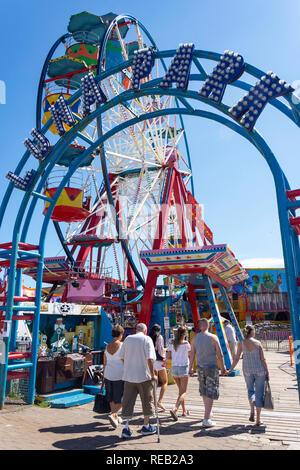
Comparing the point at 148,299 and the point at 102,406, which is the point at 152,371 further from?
the point at 148,299

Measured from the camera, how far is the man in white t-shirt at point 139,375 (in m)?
5.68

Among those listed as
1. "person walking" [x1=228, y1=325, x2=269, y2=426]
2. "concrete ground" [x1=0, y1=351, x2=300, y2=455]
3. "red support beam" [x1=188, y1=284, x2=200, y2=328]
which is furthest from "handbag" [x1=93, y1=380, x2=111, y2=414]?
"red support beam" [x1=188, y1=284, x2=200, y2=328]

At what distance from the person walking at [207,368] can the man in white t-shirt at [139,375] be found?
98 cm

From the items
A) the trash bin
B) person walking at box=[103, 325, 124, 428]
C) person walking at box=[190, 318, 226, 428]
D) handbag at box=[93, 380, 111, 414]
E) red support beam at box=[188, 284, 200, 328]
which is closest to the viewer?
person walking at box=[190, 318, 226, 428]

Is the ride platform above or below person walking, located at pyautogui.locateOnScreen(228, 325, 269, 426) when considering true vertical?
above

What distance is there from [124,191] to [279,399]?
19599 mm

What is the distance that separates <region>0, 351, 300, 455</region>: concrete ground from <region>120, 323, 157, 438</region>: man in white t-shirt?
1.21 feet

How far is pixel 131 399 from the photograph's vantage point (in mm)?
5773

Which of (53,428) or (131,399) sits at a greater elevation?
(131,399)

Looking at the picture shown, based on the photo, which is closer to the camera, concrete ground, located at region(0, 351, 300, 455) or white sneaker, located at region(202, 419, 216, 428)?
concrete ground, located at region(0, 351, 300, 455)

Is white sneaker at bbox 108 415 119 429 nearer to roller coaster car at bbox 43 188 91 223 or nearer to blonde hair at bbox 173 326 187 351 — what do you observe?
blonde hair at bbox 173 326 187 351

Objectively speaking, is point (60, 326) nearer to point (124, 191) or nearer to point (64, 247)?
point (64, 247)

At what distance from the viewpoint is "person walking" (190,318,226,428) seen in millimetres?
6074
